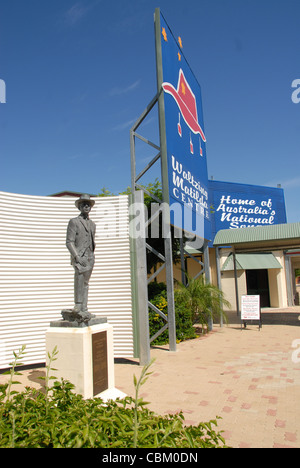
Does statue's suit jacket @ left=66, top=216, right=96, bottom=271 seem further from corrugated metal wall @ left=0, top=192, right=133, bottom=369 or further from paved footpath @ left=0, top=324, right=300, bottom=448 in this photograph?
paved footpath @ left=0, top=324, right=300, bottom=448

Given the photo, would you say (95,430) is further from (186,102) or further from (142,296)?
(186,102)

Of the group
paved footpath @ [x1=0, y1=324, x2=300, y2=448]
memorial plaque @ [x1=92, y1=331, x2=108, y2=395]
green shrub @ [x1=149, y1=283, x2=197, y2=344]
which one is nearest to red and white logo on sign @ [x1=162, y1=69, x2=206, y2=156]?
green shrub @ [x1=149, y1=283, x2=197, y2=344]

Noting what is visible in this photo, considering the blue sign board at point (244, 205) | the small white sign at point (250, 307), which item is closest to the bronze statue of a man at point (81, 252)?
the small white sign at point (250, 307)

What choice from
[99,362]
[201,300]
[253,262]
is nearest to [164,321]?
[201,300]

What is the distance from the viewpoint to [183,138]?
10586 millimetres

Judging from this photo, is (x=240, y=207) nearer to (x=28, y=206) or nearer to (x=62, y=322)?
(x=28, y=206)

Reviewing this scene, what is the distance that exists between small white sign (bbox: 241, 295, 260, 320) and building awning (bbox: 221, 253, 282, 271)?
649 cm

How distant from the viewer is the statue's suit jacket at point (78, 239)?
5.70 meters

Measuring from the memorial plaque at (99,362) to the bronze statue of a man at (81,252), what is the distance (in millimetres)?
395

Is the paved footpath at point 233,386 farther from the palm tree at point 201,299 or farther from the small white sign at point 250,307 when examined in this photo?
the small white sign at point 250,307

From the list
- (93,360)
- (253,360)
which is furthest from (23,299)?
(253,360)

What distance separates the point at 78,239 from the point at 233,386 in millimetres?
3779

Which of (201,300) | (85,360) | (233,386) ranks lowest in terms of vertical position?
(233,386)

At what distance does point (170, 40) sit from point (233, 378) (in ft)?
31.3
